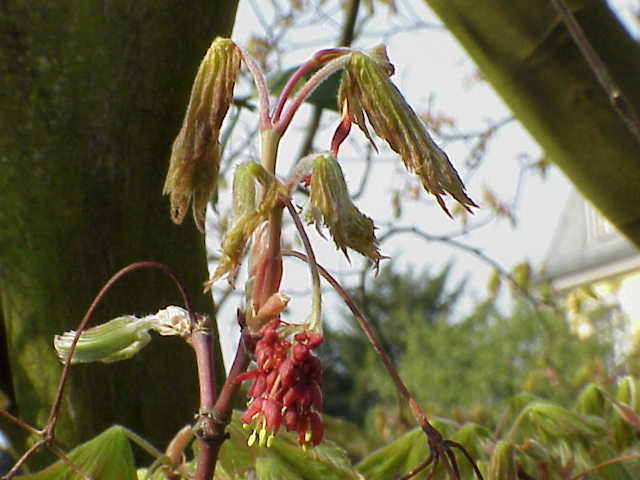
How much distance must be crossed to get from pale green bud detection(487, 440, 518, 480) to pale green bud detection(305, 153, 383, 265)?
23 cm

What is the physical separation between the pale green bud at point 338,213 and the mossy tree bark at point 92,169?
0.32 meters

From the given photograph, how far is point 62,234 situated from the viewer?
0.65m

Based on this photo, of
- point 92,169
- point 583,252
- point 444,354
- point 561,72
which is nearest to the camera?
point 92,169

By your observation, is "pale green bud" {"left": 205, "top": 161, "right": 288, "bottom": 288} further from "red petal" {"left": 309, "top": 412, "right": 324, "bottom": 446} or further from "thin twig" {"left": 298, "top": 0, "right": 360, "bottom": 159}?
"thin twig" {"left": 298, "top": 0, "right": 360, "bottom": 159}

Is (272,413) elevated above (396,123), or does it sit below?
below

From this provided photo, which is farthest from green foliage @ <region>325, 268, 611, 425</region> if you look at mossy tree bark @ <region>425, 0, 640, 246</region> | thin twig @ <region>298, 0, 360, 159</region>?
mossy tree bark @ <region>425, 0, 640, 246</region>

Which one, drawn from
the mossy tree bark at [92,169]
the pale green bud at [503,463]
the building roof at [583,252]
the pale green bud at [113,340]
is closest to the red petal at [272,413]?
the pale green bud at [113,340]

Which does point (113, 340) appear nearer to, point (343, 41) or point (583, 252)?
point (343, 41)

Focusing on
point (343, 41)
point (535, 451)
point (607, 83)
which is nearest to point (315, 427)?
point (535, 451)

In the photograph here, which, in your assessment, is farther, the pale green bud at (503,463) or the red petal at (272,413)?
the pale green bud at (503,463)

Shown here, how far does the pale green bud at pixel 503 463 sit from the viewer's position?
0.53 m

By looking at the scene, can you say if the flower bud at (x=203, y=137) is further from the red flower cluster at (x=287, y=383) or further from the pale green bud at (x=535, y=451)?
the pale green bud at (x=535, y=451)

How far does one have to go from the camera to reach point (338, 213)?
352mm

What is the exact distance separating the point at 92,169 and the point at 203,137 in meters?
0.28
